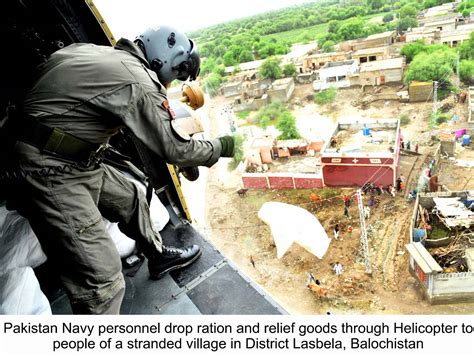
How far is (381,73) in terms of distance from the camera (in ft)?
45.4

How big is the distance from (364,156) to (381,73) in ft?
25.8

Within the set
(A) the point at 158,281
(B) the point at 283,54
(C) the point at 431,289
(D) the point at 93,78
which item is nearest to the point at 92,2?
(D) the point at 93,78

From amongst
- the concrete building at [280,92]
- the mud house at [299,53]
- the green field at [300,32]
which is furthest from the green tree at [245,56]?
the concrete building at [280,92]

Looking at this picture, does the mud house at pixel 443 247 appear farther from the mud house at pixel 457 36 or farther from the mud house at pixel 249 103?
the mud house at pixel 457 36

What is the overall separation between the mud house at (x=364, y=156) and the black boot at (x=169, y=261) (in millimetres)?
6612

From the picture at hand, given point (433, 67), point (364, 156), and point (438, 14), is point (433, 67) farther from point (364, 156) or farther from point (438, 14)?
point (438, 14)

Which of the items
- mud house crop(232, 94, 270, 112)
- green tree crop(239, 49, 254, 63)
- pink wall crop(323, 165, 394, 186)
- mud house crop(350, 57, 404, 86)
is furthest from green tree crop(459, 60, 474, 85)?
green tree crop(239, 49, 254, 63)

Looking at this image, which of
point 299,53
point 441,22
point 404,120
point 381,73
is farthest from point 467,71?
point 299,53

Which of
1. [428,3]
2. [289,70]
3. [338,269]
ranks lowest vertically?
[428,3]

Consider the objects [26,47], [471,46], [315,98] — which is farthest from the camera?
[315,98]

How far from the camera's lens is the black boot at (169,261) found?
1.41 m
